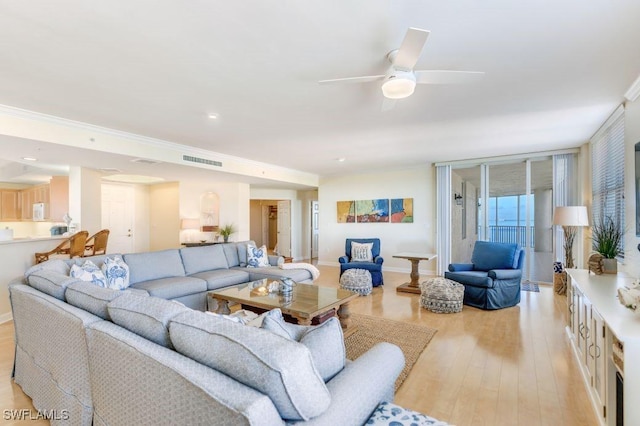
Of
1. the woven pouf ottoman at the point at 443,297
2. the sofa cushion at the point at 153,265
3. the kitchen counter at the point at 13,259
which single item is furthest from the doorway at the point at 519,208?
the kitchen counter at the point at 13,259

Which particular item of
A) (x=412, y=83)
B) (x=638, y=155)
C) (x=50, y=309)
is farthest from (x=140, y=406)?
(x=638, y=155)

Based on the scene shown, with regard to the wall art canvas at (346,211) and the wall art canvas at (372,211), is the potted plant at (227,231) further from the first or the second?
the wall art canvas at (372,211)

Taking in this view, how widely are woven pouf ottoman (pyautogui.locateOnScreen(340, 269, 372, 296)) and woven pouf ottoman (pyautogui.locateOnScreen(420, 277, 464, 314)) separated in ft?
3.26

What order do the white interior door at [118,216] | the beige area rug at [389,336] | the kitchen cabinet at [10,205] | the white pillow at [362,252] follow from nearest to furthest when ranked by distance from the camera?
the beige area rug at [389,336] → the white pillow at [362,252] → the kitchen cabinet at [10,205] → the white interior door at [118,216]

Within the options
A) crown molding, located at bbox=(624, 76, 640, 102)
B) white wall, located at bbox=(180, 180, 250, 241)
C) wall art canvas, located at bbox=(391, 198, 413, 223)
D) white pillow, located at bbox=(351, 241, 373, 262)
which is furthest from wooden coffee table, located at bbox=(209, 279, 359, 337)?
wall art canvas, located at bbox=(391, 198, 413, 223)

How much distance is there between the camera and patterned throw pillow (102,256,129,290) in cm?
345

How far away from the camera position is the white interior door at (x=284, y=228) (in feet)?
31.0

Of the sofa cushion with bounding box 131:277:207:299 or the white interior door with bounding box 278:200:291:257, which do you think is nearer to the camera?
the sofa cushion with bounding box 131:277:207:299

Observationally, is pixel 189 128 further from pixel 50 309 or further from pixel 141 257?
pixel 50 309

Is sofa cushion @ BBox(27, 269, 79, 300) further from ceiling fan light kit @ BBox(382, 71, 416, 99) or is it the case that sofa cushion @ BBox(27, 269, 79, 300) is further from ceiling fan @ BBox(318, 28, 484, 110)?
ceiling fan light kit @ BBox(382, 71, 416, 99)

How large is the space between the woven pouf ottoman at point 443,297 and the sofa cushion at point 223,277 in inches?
103

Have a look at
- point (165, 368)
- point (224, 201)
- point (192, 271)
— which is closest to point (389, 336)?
point (165, 368)

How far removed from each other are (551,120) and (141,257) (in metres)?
5.51

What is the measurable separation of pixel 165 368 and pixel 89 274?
8.44 feet
